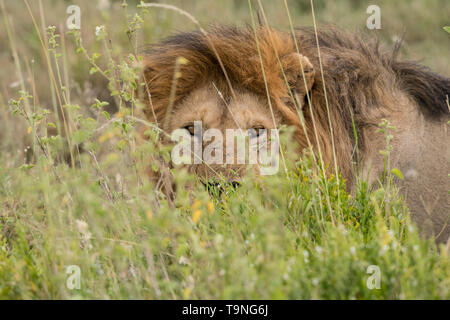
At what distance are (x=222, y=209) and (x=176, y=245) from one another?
0.77 m

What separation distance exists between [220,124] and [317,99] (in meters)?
0.76

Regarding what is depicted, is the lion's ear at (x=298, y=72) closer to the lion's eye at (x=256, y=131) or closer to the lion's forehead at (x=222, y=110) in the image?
the lion's forehead at (x=222, y=110)

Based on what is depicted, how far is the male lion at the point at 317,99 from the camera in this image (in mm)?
3914

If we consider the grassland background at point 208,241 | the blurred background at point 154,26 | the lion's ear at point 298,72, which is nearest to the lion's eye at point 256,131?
the lion's ear at point 298,72

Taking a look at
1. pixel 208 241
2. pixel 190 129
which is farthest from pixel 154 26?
pixel 208 241

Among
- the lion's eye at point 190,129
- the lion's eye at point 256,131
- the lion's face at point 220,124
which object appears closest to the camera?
the lion's face at point 220,124

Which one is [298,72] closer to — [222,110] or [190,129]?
[222,110]

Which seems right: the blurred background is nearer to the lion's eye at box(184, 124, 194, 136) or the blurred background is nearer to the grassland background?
the lion's eye at box(184, 124, 194, 136)

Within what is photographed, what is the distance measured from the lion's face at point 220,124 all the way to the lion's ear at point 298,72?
225 millimetres

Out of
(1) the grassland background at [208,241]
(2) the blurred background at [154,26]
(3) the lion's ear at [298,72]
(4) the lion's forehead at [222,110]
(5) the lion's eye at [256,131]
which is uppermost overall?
(2) the blurred background at [154,26]

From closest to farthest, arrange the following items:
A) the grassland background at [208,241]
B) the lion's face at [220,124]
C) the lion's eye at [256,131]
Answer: the grassland background at [208,241] → the lion's face at [220,124] → the lion's eye at [256,131]

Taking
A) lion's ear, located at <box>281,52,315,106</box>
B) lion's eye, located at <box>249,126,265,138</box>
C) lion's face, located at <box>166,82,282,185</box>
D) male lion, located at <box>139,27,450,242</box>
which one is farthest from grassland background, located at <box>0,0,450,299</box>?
lion's ear, located at <box>281,52,315,106</box>

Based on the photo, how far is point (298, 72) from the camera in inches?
152

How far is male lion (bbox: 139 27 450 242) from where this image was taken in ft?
12.8
